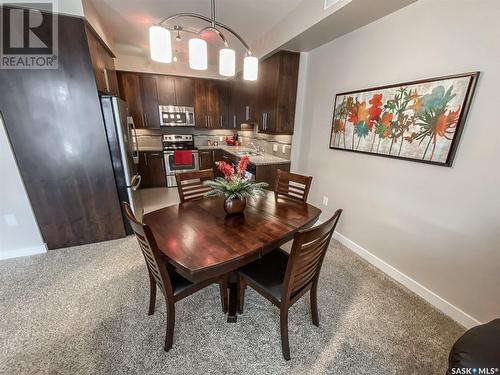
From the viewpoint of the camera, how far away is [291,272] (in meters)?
1.12

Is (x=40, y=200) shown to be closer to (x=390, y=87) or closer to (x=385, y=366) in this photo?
(x=385, y=366)

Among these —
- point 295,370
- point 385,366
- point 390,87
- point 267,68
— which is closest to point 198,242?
point 295,370

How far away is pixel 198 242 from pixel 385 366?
1426 millimetres

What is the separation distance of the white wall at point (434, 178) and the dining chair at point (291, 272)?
1.13 m

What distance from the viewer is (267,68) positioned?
3.12 m

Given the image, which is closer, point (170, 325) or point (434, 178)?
point (170, 325)

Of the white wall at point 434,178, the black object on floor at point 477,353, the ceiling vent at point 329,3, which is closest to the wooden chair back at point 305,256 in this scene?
the black object on floor at point 477,353

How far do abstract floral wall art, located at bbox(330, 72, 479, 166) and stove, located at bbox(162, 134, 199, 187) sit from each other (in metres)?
3.45

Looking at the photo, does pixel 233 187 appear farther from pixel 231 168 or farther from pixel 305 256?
pixel 305 256

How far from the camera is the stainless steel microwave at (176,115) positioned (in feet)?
15.1

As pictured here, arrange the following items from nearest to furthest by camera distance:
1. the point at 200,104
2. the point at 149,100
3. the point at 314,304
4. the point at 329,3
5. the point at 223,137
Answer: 1. the point at 314,304
2. the point at 329,3
3. the point at 149,100
4. the point at 200,104
5. the point at 223,137

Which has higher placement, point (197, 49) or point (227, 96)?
point (227, 96)

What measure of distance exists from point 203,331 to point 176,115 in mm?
4436

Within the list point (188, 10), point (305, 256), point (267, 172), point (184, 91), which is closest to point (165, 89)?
point (184, 91)
